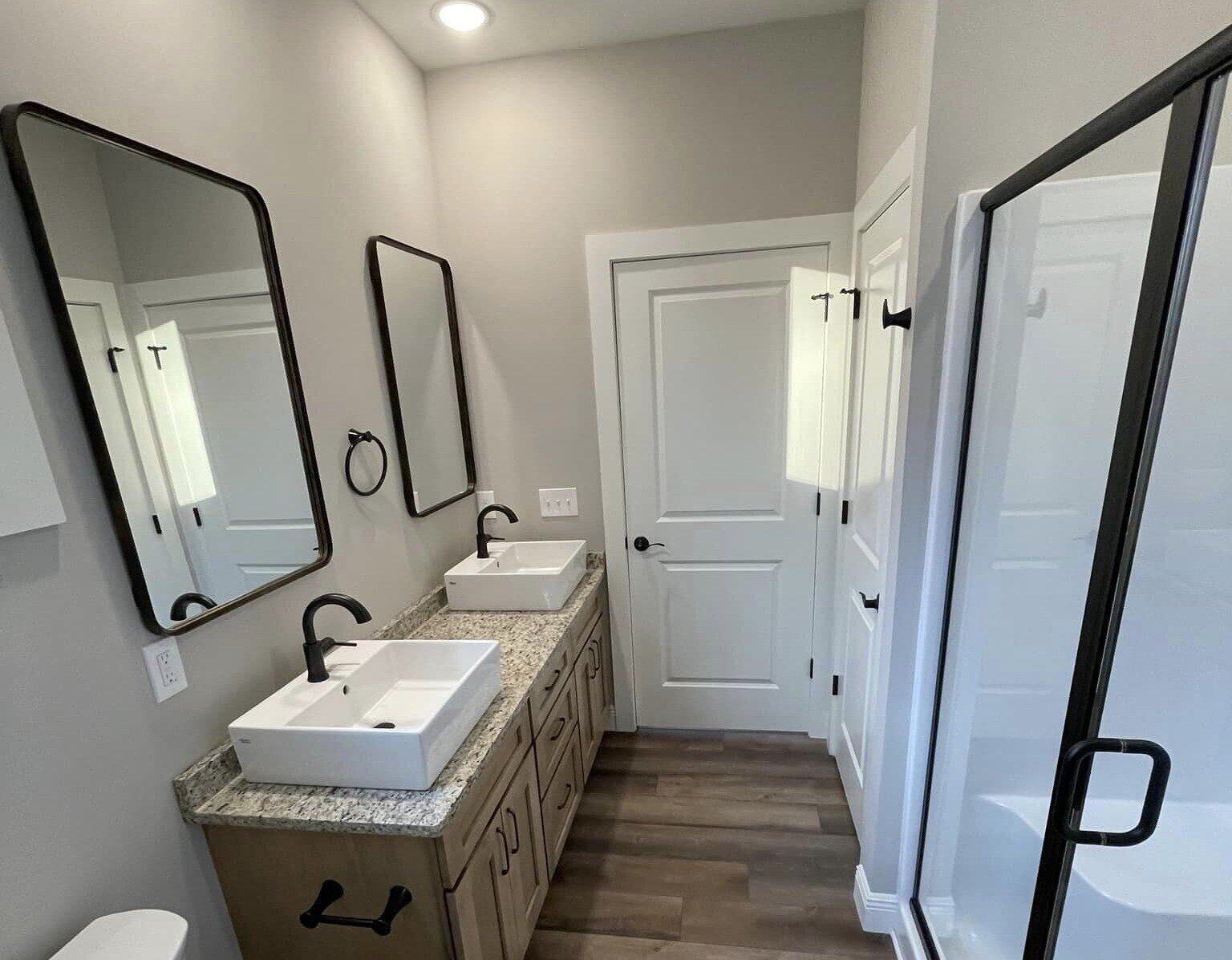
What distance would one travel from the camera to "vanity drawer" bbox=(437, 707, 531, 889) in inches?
42.8

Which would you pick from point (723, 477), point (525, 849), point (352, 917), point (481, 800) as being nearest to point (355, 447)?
point (481, 800)

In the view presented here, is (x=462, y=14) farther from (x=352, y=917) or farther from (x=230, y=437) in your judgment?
(x=352, y=917)

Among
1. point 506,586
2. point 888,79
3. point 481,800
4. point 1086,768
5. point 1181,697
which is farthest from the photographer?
point 506,586

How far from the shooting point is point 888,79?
1.51m

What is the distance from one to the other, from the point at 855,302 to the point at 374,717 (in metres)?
1.99

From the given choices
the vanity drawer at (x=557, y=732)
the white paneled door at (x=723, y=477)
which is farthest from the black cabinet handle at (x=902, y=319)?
the vanity drawer at (x=557, y=732)

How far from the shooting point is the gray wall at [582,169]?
1897 millimetres

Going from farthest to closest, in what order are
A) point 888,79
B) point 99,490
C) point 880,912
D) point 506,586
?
1. point 506,586
2. point 880,912
3. point 888,79
4. point 99,490

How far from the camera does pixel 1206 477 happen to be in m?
1.25

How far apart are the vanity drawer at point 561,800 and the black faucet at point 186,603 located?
1.08m

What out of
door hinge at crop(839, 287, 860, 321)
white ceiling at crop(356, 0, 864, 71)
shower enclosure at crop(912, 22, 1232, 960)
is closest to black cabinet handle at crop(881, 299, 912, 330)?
shower enclosure at crop(912, 22, 1232, 960)

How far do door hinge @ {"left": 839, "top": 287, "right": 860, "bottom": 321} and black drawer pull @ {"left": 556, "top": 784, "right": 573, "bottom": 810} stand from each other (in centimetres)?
195

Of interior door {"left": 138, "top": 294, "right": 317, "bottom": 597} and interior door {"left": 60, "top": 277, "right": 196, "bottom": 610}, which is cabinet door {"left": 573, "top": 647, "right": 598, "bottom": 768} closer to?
interior door {"left": 138, "top": 294, "right": 317, "bottom": 597}

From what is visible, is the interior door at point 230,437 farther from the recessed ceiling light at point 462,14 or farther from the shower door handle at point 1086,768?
the shower door handle at point 1086,768
